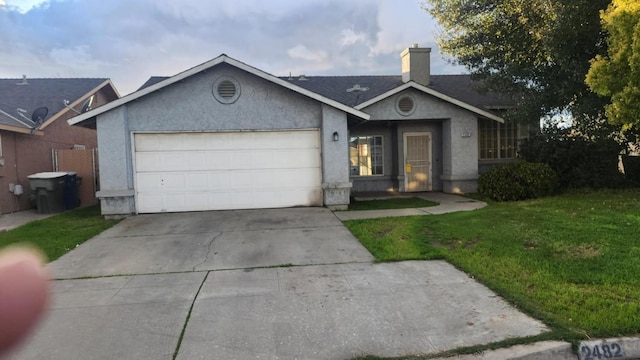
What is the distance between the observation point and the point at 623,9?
8.67 m

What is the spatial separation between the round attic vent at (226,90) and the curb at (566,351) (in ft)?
30.6

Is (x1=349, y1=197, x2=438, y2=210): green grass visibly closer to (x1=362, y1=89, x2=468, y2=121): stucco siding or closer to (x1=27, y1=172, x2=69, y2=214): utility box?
(x1=362, y1=89, x2=468, y2=121): stucco siding

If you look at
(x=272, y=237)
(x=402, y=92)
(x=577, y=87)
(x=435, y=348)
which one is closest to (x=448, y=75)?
(x=402, y=92)

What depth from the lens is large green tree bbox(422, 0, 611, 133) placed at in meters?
11.2

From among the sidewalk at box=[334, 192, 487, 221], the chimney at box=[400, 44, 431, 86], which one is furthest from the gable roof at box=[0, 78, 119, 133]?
the chimney at box=[400, 44, 431, 86]

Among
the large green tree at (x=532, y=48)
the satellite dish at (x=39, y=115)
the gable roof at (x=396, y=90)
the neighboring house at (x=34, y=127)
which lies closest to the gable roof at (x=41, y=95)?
the neighboring house at (x=34, y=127)

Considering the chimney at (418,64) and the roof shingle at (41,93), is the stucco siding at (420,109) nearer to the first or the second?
the chimney at (418,64)

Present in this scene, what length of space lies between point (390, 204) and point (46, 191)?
389 inches

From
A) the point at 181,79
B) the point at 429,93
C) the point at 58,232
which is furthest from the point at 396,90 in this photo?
the point at 58,232

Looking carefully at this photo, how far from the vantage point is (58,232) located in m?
9.27

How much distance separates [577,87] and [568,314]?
9.79 metres

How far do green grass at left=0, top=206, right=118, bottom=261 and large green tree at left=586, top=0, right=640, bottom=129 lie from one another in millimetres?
11190

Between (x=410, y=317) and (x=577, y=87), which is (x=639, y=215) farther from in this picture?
(x=410, y=317)

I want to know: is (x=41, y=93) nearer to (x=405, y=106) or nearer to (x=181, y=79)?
(x=181, y=79)
